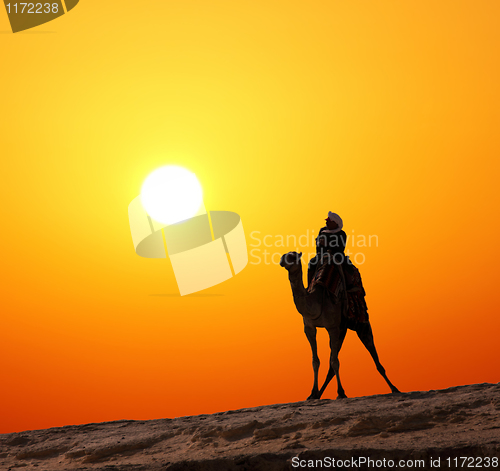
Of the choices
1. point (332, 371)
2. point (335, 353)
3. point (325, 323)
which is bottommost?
point (332, 371)

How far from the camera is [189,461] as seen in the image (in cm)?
615

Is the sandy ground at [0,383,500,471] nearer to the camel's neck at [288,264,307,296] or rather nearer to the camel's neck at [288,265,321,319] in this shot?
the camel's neck at [288,265,321,319]

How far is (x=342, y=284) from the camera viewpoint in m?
9.71

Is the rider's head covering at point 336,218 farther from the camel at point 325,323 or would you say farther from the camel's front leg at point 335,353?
the camel's front leg at point 335,353

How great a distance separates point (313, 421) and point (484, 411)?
7.14 feet

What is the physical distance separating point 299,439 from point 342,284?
3687 millimetres

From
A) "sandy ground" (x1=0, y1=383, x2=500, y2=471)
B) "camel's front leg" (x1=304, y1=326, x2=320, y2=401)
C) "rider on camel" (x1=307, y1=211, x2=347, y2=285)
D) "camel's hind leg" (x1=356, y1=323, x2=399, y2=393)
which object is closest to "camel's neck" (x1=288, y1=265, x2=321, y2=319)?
"camel's front leg" (x1=304, y1=326, x2=320, y2=401)

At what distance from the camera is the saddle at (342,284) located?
9531 mm

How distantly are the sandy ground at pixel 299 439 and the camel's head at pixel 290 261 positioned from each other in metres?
2.17

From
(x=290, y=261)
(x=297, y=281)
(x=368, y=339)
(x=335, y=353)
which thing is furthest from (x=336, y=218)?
(x=335, y=353)

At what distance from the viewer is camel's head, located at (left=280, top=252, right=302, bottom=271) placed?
8.62m

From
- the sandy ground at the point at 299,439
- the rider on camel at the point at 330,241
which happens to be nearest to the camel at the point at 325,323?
the rider on camel at the point at 330,241

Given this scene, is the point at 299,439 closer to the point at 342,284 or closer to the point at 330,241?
the point at 342,284

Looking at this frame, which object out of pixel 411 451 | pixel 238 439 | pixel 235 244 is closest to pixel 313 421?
pixel 238 439
